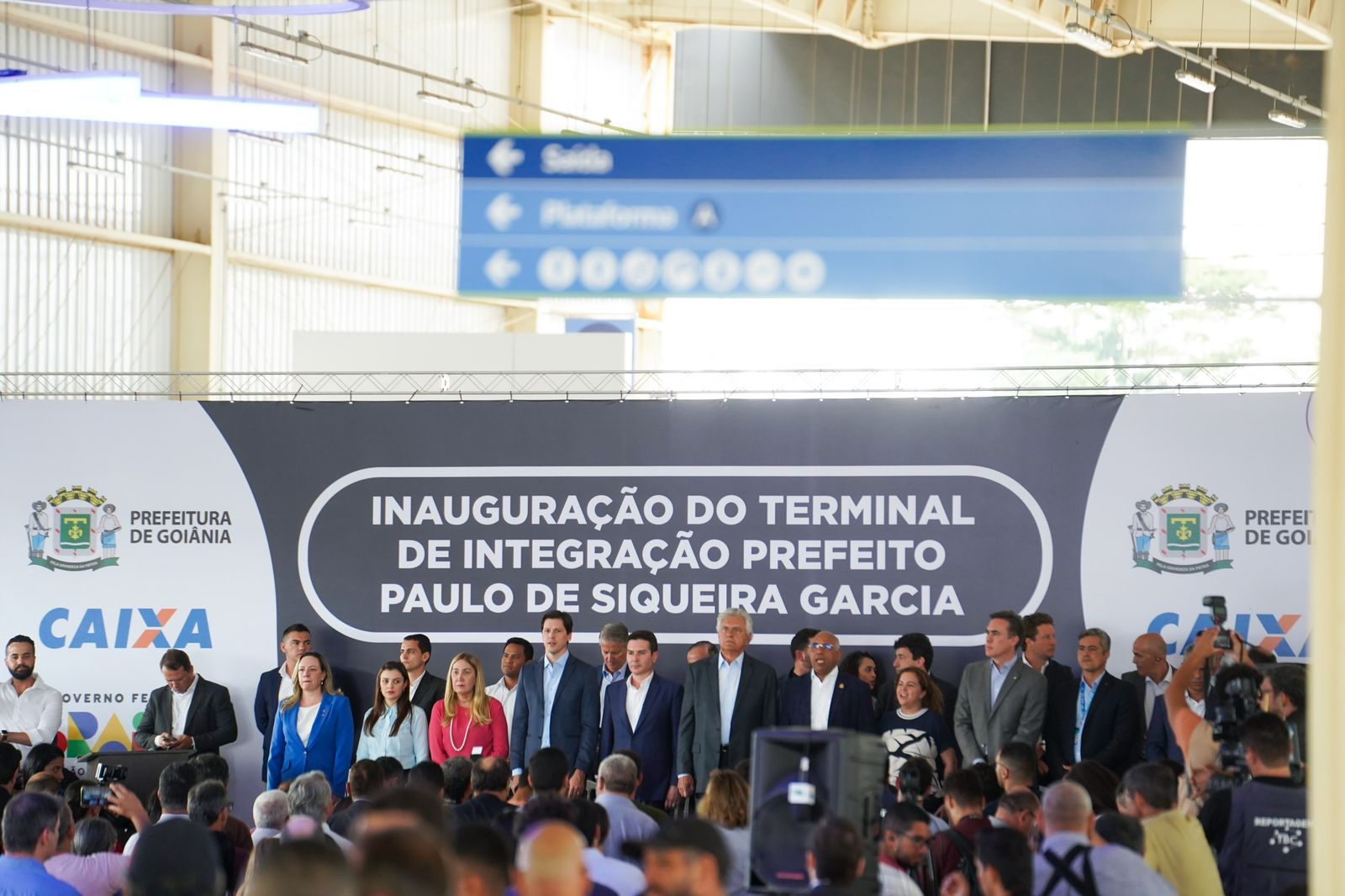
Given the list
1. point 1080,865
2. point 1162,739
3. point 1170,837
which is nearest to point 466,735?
point 1162,739

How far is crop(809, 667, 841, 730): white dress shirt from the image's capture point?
8461 millimetres

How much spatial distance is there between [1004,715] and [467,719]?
2889mm

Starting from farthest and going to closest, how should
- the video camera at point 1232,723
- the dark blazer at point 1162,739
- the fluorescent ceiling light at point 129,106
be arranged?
the dark blazer at point 1162,739 → the fluorescent ceiling light at point 129,106 → the video camera at point 1232,723

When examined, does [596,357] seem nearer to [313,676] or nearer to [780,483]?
[780,483]

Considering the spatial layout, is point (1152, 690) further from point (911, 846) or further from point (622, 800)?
point (622, 800)

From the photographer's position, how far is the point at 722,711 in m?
8.65

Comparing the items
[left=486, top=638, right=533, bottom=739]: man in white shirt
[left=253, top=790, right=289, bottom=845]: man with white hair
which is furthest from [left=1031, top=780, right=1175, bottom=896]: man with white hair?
[left=486, top=638, right=533, bottom=739]: man in white shirt

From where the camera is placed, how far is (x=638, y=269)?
7.56 metres

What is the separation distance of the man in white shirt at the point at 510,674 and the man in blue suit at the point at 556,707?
0.35ft

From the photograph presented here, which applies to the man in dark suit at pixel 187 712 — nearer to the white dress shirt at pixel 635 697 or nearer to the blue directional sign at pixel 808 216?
the white dress shirt at pixel 635 697

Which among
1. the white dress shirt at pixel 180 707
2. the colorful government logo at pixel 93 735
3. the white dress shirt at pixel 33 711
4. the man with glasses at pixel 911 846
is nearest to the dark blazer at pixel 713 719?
the white dress shirt at pixel 180 707

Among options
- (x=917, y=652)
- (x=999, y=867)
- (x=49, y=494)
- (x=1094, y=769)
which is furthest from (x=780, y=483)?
(x=999, y=867)

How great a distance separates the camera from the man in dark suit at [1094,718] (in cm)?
817

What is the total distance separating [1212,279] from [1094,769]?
61.0 ft
